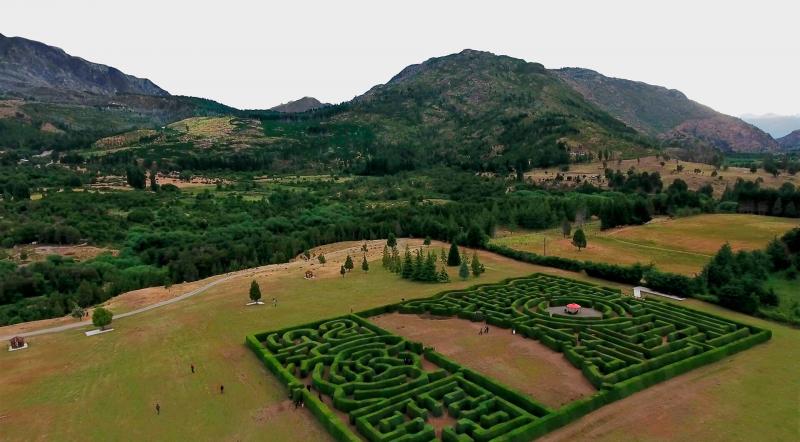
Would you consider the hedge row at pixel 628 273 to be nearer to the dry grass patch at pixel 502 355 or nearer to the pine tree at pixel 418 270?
the pine tree at pixel 418 270

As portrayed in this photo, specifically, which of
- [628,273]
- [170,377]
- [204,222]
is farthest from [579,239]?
[204,222]

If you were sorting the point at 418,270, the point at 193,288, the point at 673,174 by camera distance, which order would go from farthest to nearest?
the point at 673,174, the point at 193,288, the point at 418,270

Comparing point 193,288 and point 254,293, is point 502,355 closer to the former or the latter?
point 254,293

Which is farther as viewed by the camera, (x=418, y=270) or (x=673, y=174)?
(x=673, y=174)

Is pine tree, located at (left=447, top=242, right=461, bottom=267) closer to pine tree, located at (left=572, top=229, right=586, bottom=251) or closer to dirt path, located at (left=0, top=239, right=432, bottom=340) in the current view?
dirt path, located at (left=0, top=239, right=432, bottom=340)

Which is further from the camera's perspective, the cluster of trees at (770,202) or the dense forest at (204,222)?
the cluster of trees at (770,202)

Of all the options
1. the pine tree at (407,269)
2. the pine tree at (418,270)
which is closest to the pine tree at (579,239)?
the pine tree at (418,270)

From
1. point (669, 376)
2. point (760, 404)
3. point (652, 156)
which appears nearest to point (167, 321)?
point (669, 376)
